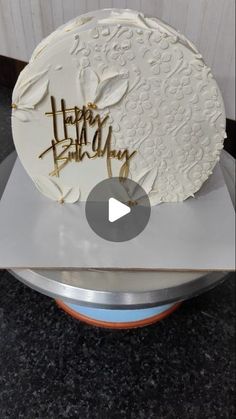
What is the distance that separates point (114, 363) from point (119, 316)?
82 millimetres

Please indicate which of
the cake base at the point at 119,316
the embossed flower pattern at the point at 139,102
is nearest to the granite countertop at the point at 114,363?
the cake base at the point at 119,316

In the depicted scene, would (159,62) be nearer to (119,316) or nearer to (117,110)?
(117,110)

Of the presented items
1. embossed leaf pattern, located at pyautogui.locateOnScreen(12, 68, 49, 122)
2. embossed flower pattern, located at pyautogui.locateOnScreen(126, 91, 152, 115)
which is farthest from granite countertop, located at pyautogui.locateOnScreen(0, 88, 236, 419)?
embossed flower pattern, located at pyautogui.locateOnScreen(126, 91, 152, 115)

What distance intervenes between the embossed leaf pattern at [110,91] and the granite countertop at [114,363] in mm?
243

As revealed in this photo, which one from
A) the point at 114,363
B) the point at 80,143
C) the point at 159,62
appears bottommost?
the point at 114,363

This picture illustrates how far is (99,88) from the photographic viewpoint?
54 centimetres

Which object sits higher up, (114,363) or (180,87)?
(180,87)

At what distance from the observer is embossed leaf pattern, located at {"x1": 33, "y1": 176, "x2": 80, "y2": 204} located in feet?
2.06

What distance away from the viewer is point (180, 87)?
0.54m

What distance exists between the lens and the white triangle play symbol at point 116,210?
616mm

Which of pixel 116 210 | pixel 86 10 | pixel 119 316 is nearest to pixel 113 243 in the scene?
pixel 116 210

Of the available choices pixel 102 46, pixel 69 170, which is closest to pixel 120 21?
pixel 102 46

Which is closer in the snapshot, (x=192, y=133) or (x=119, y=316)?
(x=192, y=133)
